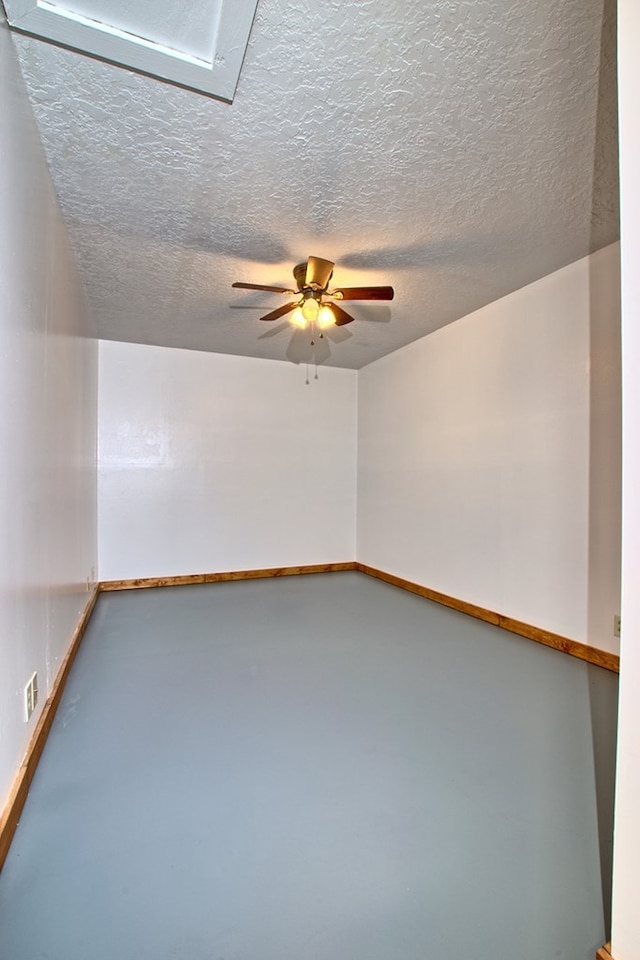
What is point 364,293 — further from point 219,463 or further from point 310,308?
point 219,463

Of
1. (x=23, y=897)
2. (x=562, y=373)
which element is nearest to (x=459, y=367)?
(x=562, y=373)

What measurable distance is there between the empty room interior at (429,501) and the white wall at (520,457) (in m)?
0.03

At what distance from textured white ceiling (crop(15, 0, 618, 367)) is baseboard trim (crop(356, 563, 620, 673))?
2575mm

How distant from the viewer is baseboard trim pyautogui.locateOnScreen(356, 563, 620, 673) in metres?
2.70

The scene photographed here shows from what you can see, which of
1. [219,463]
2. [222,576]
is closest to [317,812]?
[222,576]

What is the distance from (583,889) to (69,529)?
9.77 ft

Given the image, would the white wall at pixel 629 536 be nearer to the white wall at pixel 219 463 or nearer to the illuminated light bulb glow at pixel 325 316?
the illuminated light bulb glow at pixel 325 316

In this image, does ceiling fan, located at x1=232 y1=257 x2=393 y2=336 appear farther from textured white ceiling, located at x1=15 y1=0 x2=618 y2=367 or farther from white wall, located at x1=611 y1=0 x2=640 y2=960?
white wall, located at x1=611 y1=0 x2=640 y2=960

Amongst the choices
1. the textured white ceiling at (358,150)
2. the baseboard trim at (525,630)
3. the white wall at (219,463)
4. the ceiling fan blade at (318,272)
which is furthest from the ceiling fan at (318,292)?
the baseboard trim at (525,630)

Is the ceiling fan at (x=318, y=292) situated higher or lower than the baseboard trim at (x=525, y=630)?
higher

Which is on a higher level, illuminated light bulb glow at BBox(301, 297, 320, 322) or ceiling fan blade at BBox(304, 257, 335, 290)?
ceiling fan blade at BBox(304, 257, 335, 290)

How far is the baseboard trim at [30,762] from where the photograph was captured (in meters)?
1.32

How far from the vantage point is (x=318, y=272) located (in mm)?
2686

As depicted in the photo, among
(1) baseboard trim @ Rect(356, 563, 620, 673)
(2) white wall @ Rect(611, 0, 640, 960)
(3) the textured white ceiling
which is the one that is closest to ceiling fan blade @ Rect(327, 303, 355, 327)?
(3) the textured white ceiling
